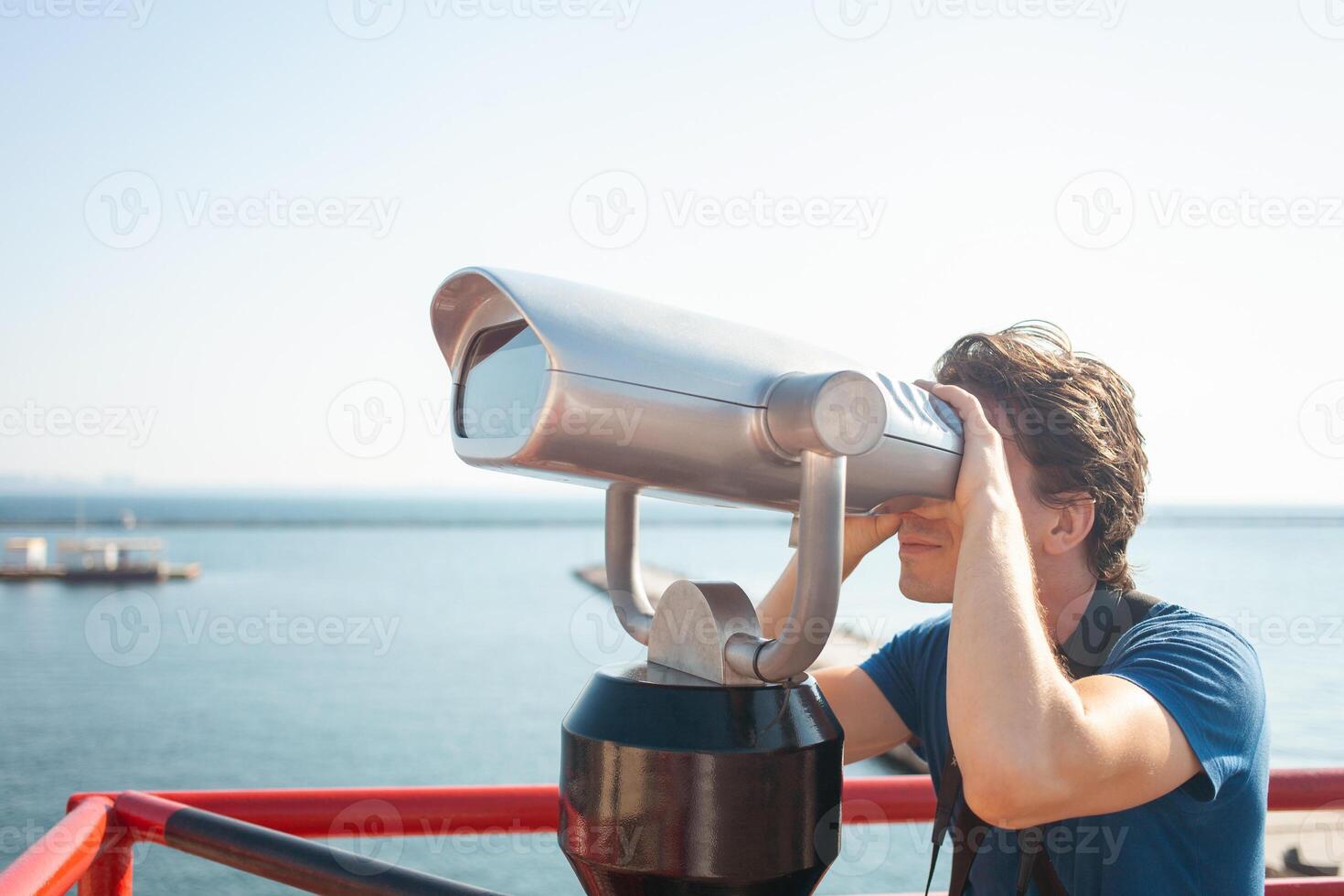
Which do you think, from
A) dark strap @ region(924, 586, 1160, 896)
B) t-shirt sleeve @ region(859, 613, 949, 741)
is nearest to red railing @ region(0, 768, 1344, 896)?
t-shirt sleeve @ region(859, 613, 949, 741)

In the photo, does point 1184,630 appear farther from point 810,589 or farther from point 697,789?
point 697,789

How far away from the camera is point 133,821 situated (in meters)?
1.41

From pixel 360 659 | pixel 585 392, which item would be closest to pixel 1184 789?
pixel 585 392

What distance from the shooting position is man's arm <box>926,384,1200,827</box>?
101cm

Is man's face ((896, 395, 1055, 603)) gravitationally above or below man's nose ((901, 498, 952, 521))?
below

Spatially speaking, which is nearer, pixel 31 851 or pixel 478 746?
pixel 31 851

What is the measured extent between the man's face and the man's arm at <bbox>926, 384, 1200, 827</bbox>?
5.2 inches

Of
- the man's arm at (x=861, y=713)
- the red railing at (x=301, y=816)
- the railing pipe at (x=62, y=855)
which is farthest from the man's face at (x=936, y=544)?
the railing pipe at (x=62, y=855)

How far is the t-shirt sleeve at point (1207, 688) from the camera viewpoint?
116 centimetres

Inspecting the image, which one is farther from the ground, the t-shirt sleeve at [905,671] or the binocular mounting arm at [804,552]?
the binocular mounting arm at [804,552]

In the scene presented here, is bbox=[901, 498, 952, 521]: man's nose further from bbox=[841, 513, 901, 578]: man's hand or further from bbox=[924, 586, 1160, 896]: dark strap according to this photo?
bbox=[924, 586, 1160, 896]: dark strap

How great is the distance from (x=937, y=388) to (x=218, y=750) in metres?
20.7

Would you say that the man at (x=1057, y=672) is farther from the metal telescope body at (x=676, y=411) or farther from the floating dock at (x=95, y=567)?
the floating dock at (x=95, y=567)

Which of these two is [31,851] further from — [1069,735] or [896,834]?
[896,834]
